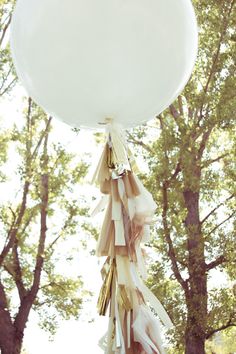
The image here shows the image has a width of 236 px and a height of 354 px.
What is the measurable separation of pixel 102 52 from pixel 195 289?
384 centimetres

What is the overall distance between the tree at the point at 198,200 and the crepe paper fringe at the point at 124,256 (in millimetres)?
3278

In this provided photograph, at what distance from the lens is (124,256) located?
188 centimetres

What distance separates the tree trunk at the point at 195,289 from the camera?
518 centimetres

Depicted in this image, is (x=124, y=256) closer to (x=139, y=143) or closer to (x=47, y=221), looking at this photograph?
(x=139, y=143)

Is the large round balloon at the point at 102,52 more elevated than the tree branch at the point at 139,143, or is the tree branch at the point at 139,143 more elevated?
the tree branch at the point at 139,143

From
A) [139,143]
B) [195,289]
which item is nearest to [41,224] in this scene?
[139,143]

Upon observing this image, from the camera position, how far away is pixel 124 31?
181 centimetres

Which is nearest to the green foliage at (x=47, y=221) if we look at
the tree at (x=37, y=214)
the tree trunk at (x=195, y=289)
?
the tree at (x=37, y=214)

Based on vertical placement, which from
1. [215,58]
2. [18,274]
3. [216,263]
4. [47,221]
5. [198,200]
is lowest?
[216,263]

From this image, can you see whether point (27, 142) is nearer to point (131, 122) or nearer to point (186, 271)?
point (186, 271)

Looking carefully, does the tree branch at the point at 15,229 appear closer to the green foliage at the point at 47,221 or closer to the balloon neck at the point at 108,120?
the green foliage at the point at 47,221

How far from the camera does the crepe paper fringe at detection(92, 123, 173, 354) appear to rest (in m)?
1.80

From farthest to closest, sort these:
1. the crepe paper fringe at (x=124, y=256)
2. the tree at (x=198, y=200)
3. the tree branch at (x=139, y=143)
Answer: the tree branch at (x=139, y=143), the tree at (x=198, y=200), the crepe paper fringe at (x=124, y=256)

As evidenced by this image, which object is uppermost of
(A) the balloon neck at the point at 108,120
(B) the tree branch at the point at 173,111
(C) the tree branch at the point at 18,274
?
(B) the tree branch at the point at 173,111
